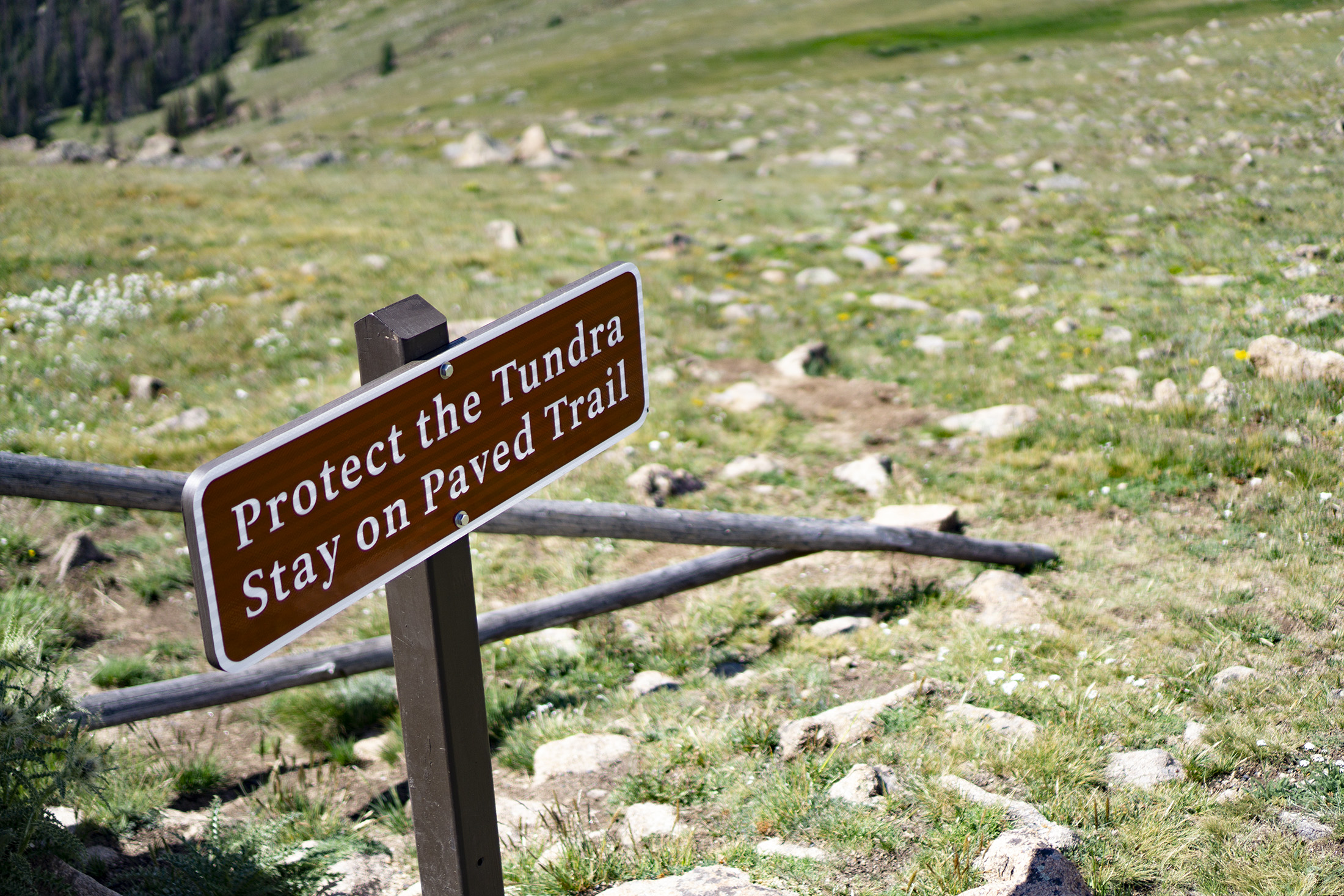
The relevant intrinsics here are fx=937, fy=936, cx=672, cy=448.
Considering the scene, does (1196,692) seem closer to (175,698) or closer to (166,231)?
(175,698)

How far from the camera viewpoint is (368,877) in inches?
159

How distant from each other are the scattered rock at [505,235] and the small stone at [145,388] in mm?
6050

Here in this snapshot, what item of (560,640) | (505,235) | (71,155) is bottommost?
(560,640)

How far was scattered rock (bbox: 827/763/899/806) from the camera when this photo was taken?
3.94 meters

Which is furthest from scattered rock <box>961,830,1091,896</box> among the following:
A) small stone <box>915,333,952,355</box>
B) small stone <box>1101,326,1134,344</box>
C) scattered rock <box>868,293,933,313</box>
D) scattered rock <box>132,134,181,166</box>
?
scattered rock <box>132,134,181,166</box>

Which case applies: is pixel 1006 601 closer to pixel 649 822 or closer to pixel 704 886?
pixel 649 822

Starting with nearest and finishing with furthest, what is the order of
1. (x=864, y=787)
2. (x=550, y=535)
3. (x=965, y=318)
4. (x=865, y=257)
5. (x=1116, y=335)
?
(x=864, y=787) < (x=550, y=535) < (x=1116, y=335) < (x=965, y=318) < (x=865, y=257)

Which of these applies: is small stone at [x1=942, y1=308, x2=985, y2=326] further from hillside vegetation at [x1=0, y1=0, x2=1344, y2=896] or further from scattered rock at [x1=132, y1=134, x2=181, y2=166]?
scattered rock at [x1=132, y1=134, x2=181, y2=166]

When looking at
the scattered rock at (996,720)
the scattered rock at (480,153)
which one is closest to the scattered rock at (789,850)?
the scattered rock at (996,720)

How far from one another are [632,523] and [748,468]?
3.18 m

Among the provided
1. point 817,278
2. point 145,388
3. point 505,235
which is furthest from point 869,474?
point 505,235

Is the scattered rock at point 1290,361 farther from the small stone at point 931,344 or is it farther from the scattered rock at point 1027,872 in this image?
the scattered rock at point 1027,872

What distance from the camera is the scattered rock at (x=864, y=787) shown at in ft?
12.9

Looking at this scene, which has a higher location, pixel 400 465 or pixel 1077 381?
pixel 400 465
